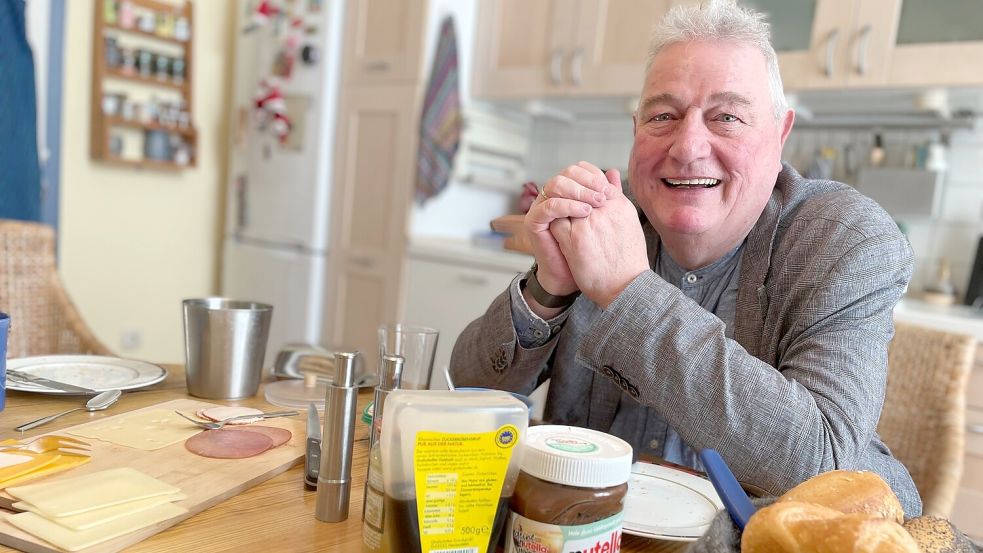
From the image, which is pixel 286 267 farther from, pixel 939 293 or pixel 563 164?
pixel 939 293

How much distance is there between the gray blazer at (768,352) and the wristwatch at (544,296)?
0.09 feet

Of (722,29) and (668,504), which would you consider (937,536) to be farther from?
(722,29)

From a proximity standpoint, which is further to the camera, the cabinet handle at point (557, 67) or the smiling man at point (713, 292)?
the cabinet handle at point (557, 67)

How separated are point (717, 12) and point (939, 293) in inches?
69.8

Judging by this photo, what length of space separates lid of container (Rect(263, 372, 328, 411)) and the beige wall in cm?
261

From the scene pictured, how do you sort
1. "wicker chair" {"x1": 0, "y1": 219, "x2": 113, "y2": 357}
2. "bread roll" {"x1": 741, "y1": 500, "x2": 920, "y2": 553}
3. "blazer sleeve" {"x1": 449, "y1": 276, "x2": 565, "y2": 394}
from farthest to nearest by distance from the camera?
"wicker chair" {"x1": 0, "y1": 219, "x2": 113, "y2": 357} → "blazer sleeve" {"x1": 449, "y1": 276, "x2": 565, "y2": 394} → "bread roll" {"x1": 741, "y1": 500, "x2": 920, "y2": 553}

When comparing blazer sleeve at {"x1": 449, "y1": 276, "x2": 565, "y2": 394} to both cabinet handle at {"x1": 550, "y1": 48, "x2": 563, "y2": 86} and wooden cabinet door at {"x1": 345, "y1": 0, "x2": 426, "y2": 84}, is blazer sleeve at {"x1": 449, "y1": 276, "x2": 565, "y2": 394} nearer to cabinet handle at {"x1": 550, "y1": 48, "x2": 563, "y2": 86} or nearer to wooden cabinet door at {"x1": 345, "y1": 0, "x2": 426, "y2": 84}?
cabinet handle at {"x1": 550, "y1": 48, "x2": 563, "y2": 86}

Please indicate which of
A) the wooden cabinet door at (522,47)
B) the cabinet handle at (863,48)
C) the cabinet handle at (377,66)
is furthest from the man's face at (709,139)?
the cabinet handle at (377,66)

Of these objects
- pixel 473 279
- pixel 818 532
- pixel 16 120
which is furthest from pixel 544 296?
pixel 16 120

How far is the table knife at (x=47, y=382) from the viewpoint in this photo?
3.01ft

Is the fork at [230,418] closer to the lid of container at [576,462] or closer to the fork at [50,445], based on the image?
the fork at [50,445]

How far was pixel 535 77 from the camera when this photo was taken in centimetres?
290

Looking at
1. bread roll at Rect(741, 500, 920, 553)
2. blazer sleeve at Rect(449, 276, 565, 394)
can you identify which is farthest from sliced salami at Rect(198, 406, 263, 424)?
bread roll at Rect(741, 500, 920, 553)

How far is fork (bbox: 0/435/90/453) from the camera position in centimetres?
69
